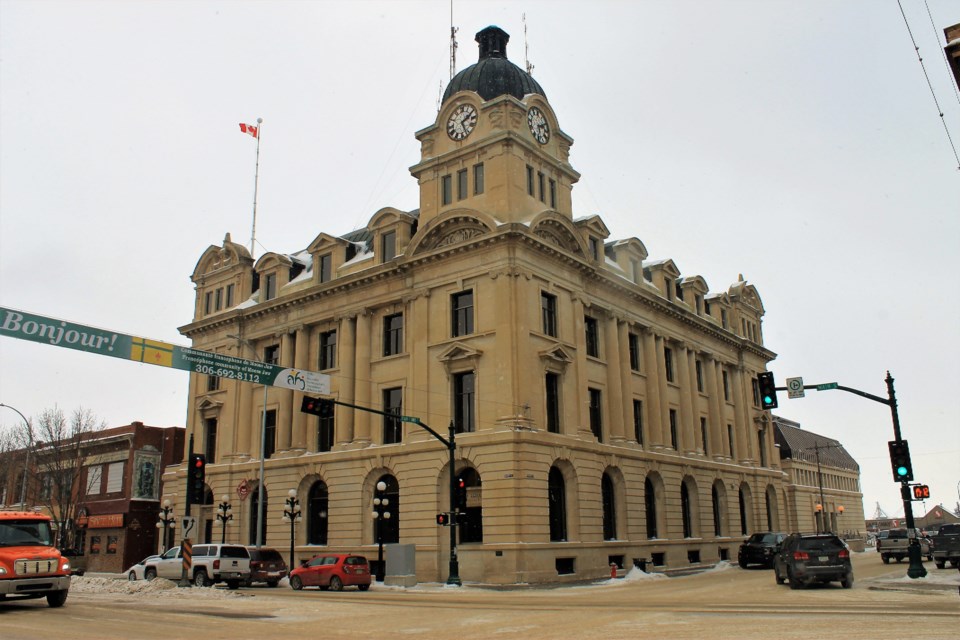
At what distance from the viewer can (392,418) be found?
142 feet

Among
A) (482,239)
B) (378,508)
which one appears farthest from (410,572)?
(482,239)

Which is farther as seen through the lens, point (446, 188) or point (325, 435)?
point (325, 435)

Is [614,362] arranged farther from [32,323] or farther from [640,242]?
[32,323]

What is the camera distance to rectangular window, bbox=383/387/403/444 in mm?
43156

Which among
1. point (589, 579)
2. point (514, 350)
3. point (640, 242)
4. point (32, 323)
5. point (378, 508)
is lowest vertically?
point (589, 579)

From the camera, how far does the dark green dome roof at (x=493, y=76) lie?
151 feet

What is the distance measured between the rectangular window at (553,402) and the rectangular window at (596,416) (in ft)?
12.6

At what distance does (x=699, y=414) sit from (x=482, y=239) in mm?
23674

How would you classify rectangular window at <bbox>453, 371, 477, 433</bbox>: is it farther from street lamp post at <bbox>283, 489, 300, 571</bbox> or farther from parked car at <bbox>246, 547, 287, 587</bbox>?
parked car at <bbox>246, 547, 287, 587</bbox>

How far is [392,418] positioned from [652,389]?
1602cm

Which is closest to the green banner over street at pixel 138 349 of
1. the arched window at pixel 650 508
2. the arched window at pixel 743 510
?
the arched window at pixel 650 508

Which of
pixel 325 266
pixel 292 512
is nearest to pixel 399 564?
pixel 292 512

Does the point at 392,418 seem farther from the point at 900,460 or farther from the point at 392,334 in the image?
the point at 900,460

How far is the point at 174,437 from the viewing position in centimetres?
6084
